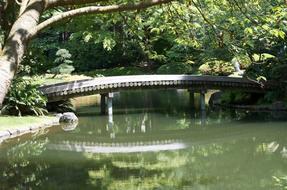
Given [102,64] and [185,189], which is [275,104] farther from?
[102,64]

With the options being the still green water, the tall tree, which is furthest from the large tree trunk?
the still green water

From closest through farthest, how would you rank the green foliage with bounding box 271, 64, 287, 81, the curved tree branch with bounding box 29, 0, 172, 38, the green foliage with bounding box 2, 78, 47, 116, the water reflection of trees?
the curved tree branch with bounding box 29, 0, 172, 38 → the water reflection of trees → the green foliage with bounding box 2, 78, 47, 116 → the green foliage with bounding box 271, 64, 287, 81

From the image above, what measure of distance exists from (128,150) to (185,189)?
586cm

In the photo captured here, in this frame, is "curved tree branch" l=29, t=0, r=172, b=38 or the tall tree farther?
"curved tree branch" l=29, t=0, r=172, b=38

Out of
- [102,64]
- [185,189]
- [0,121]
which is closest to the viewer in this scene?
[185,189]

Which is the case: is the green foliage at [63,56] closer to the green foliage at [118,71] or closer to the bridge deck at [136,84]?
the green foliage at [118,71]

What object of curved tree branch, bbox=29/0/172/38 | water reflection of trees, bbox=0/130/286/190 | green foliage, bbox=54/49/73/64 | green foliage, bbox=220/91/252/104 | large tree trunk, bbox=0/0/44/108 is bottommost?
water reflection of trees, bbox=0/130/286/190

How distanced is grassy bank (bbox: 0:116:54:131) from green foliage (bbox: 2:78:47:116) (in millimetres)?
570

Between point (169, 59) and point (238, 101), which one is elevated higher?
point (169, 59)

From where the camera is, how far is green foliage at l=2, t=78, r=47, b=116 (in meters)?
19.3

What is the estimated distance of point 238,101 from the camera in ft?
86.2

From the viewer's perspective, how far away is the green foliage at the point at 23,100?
19344 mm

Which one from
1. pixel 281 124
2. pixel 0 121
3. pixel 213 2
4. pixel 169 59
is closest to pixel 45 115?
pixel 0 121

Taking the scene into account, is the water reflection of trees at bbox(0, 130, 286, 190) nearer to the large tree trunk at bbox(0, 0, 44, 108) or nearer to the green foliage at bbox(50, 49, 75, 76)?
the large tree trunk at bbox(0, 0, 44, 108)
